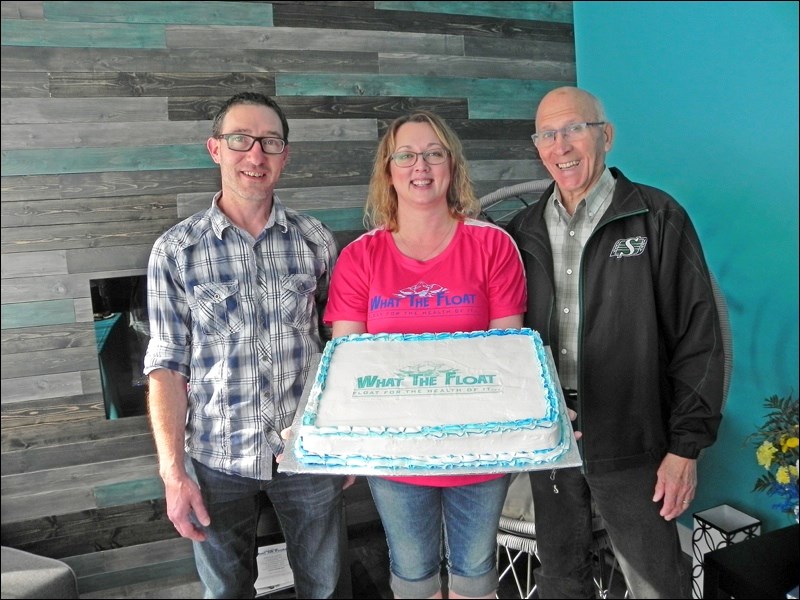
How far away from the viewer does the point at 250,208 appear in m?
1.62

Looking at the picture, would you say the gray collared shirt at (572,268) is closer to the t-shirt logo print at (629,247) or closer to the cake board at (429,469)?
the t-shirt logo print at (629,247)

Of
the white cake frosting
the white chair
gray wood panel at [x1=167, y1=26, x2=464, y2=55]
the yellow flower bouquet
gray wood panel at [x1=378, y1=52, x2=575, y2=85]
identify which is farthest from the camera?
gray wood panel at [x1=378, y1=52, x2=575, y2=85]

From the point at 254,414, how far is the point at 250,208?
0.56 metres

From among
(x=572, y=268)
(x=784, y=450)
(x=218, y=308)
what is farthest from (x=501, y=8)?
(x=784, y=450)

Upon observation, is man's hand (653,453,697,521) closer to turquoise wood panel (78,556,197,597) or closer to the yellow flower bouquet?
the yellow flower bouquet

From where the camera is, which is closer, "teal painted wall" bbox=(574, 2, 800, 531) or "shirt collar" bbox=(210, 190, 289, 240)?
"shirt collar" bbox=(210, 190, 289, 240)

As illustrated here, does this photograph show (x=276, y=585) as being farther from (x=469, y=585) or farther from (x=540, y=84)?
(x=540, y=84)

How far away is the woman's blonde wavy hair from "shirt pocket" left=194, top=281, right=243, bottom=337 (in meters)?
0.47

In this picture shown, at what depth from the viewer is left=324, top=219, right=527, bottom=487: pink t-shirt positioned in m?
1.50

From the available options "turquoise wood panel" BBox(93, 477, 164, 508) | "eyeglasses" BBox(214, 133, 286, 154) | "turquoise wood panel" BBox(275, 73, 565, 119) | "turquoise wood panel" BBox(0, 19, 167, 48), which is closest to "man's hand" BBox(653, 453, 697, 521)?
"eyeglasses" BBox(214, 133, 286, 154)

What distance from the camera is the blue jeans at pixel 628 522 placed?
157cm

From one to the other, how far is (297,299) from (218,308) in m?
0.21

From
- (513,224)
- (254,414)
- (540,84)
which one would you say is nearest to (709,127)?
(513,224)

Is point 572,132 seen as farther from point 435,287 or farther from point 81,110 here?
point 81,110
